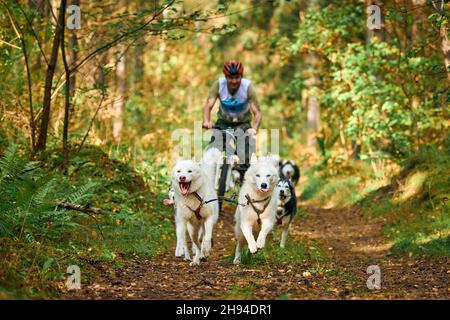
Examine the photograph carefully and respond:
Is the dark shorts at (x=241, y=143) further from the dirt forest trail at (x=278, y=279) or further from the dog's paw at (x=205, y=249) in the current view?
the dog's paw at (x=205, y=249)

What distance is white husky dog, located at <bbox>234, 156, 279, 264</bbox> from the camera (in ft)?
24.9

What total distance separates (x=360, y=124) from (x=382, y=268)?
24.9ft

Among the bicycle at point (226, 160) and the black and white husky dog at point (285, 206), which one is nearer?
the bicycle at point (226, 160)

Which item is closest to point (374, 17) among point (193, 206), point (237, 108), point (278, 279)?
point (237, 108)

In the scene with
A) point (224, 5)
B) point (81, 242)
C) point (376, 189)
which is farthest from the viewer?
point (376, 189)

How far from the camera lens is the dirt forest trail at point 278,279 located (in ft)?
17.8

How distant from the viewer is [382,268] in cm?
796

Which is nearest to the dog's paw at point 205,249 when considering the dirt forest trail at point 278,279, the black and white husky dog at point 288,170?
the dirt forest trail at point 278,279

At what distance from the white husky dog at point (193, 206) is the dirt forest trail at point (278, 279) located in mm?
221

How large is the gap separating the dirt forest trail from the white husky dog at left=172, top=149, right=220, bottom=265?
0.72 ft

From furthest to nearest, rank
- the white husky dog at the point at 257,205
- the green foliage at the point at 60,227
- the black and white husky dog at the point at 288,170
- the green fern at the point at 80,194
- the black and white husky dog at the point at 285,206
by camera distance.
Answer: the black and white husky dog at the point at 288,170, the black and white husky dog at the point at 285,206, the white husky dog at the point at 257,205, the green fern at the point at 80,194, the green foliage at the point at 60,227
